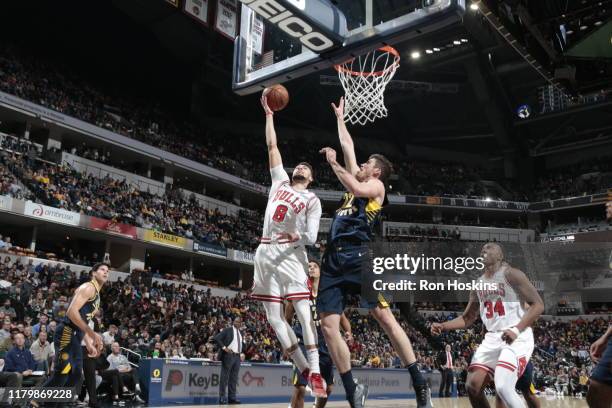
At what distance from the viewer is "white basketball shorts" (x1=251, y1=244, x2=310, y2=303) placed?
16.3ft

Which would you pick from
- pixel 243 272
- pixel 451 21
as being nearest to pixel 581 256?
pixel 243 272

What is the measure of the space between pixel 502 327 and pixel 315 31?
12.5ft

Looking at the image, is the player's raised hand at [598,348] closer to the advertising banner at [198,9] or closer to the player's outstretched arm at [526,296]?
the player's outstretched arm at [526,296]

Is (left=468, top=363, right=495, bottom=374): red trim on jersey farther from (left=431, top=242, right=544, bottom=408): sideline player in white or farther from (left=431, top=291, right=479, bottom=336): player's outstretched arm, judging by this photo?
(left=431, top=291, right=479, bottom=336): player's outstretched arm

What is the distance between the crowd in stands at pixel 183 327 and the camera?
13977 millimetres

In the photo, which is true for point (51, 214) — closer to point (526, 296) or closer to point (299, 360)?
point (299, 360)

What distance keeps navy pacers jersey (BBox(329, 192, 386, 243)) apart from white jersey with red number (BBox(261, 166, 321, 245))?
19 centimetres

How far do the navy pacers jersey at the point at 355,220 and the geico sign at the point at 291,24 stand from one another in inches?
89.5

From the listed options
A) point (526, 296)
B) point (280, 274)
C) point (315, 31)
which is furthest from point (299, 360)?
point (315, 31)

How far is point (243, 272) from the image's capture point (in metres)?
32.9

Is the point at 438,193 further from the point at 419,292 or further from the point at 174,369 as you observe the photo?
the point at 174,369

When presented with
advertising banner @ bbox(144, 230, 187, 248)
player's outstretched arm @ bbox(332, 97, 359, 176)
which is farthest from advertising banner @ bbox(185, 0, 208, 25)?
player's outstretched arm @ bbox(332, 97, 359, 176)

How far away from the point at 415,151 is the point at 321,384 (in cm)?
3990

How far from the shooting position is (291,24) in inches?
247
